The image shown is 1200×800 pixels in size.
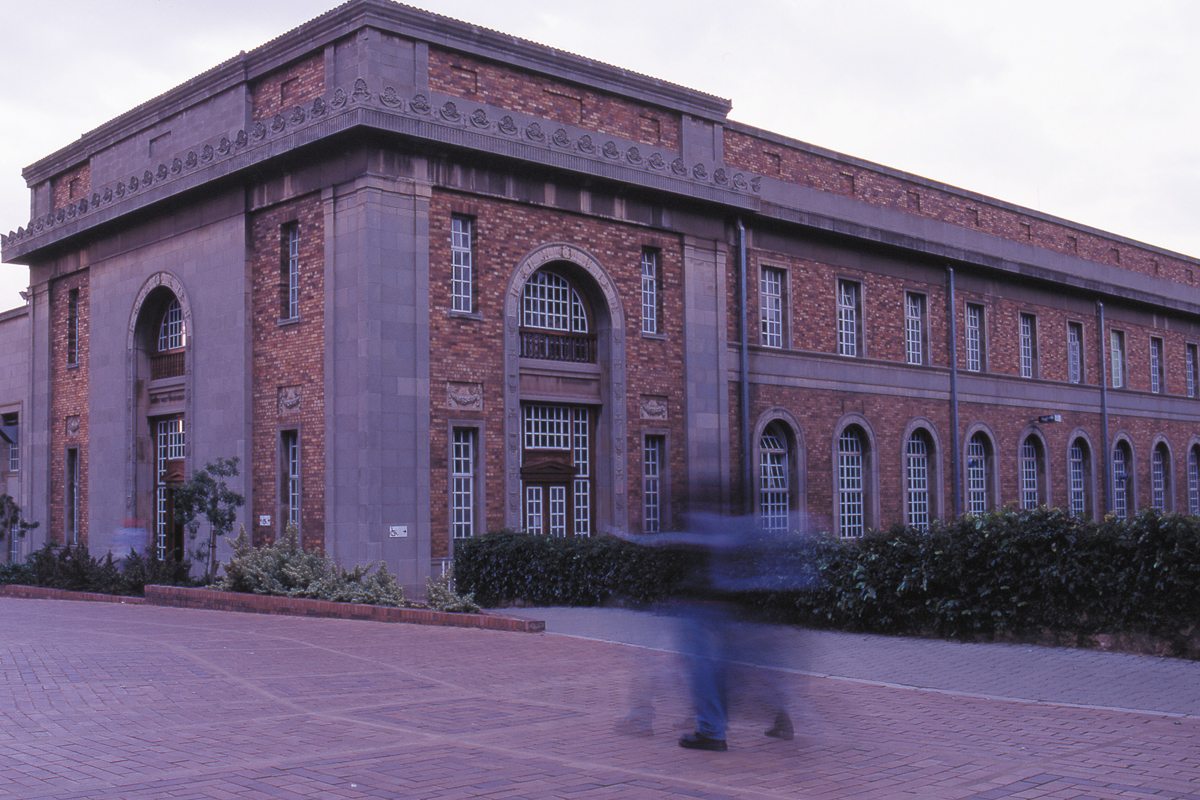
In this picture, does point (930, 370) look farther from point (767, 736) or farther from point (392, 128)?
point (767, 736)

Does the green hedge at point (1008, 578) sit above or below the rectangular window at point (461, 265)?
below

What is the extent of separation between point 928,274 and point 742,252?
8.61m

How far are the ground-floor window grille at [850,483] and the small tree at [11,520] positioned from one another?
20486 millimetres

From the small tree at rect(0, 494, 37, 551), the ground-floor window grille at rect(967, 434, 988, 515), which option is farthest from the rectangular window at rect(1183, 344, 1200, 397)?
the small tree at rect(0, 494, 37, 551)

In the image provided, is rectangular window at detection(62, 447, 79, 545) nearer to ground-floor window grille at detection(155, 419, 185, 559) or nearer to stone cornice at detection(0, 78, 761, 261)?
ground-floor window grille at detection(155, 419, 185, 559)

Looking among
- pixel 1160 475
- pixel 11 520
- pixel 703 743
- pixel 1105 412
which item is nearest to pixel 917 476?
pixel 1105 412

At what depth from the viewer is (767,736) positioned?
7992 millimetres

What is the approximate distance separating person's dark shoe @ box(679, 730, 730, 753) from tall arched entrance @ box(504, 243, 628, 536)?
14489 mm

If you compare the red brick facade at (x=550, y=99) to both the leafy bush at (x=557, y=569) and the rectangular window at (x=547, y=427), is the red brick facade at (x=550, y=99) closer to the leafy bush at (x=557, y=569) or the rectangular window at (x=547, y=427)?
the rectangular window at (x=547, y=427)

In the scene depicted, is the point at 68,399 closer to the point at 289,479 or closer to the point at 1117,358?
the point at 289,479

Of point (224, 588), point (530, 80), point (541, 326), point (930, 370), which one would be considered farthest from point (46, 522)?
point (930, 370)

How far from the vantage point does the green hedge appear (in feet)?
37.4

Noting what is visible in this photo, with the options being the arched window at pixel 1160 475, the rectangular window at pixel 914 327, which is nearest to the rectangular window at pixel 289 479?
the rectangular window at pixel 914 327

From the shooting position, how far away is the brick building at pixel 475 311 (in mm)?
20375
